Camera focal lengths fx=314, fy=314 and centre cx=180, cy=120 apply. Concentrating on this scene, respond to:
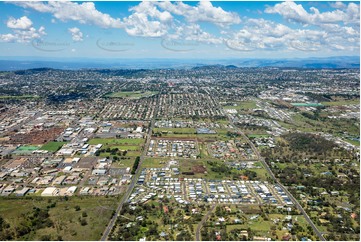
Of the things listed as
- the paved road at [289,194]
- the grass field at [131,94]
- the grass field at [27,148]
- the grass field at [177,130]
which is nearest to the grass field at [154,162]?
the paved road at [289,194]

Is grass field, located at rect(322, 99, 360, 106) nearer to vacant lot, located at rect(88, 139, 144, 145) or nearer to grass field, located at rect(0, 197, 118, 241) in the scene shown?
vacant lot, located at rect(88, 139, 144, 145)

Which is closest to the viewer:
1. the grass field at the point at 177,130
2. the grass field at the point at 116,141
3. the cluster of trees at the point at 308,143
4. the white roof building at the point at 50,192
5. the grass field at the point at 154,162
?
the white roof building at the point at 50,192

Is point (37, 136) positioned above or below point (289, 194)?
above

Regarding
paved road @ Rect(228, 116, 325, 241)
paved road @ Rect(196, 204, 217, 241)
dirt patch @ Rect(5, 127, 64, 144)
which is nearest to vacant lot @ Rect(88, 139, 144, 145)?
dirt patch @ Rect(5, 127, 64, 144)

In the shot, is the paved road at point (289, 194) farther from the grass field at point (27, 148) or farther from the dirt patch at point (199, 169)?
the grass field at point (27, 148)

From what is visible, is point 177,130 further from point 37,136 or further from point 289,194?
point 289,194

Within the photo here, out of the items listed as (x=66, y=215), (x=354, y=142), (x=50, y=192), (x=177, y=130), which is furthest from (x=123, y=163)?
(x=354, y=142)

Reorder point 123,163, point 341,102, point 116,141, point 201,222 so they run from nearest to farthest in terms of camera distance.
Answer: point 201,222 < point 123,163 < point 116,141 < point 341,102

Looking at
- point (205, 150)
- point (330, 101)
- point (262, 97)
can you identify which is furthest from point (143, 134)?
point (330, 101)
